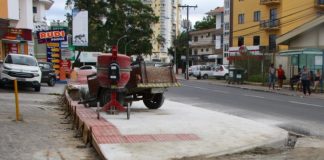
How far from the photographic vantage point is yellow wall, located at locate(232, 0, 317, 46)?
59.0 metres

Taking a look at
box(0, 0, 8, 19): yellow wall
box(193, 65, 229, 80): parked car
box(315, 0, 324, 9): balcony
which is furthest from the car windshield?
box(315, 0, 324, 9): balcony

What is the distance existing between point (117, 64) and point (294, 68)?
954 inches

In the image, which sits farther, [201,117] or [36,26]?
[36,26]

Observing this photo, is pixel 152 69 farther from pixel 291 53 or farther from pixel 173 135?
pixel 291 53

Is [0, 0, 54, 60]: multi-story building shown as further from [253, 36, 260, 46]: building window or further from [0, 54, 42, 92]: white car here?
[253, 36, 260, 46]: building window

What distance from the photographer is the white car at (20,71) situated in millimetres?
23891

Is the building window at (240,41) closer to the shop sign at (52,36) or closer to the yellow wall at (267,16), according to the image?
the yellow wall at (267,16)

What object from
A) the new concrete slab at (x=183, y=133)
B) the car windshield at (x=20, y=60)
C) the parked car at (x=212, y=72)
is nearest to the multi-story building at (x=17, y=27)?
the car windshield at (x=20, y=60)

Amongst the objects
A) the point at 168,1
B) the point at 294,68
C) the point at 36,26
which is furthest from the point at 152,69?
the point at 168,1

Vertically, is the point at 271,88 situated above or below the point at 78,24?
below

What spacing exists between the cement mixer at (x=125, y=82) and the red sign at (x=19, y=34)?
22257 mm

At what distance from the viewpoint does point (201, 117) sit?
1371 cm

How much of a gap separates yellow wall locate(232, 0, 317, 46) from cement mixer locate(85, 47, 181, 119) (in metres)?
46.9

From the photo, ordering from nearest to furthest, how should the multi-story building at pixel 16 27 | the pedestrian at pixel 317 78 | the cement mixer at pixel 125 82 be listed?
1. the cement mixer at pixel 125 82
2. the pedestrian at pixel 317 78
3. the multi-story building at pixel 16 27
